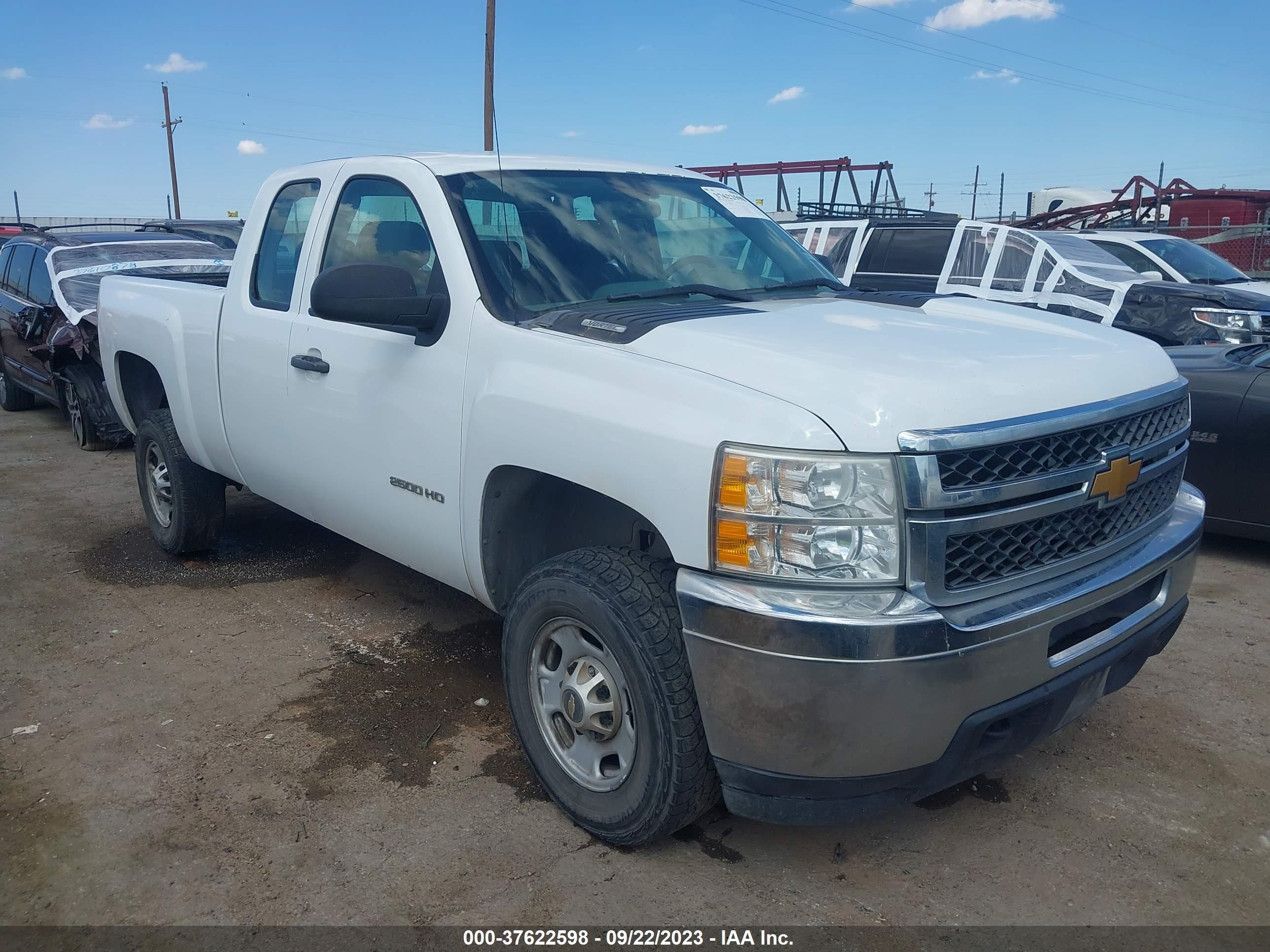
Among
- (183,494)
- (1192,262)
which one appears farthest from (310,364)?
(1192,262)

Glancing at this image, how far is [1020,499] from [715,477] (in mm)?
760

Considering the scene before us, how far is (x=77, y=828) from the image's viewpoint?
3.09m

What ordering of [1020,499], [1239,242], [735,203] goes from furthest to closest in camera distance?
[1239,242], [735,203], [1020,499]

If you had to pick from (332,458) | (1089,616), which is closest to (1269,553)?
(1089,616)

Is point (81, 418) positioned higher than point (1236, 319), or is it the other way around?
point (1236, 319)

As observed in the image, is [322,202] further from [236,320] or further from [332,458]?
[332,458]

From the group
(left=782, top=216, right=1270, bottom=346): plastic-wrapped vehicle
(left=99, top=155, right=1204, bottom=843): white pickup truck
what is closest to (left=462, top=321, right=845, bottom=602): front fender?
(left=99, top=155, right=1204, bottom=843): white pickup truck

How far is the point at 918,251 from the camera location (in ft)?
33.5

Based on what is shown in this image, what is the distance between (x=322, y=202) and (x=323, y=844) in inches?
97.7

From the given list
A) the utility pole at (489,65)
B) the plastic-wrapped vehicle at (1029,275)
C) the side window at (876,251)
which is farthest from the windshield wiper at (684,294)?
the utility pole at (489,65)

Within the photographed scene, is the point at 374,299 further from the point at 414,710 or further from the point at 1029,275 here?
the point at 1029,275

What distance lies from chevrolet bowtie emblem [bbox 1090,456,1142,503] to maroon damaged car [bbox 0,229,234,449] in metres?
6.53

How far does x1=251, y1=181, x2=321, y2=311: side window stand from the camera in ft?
14.1

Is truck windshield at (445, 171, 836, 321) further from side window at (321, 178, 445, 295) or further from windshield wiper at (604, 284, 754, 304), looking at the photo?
side window at (321, 178, 445, 295)
